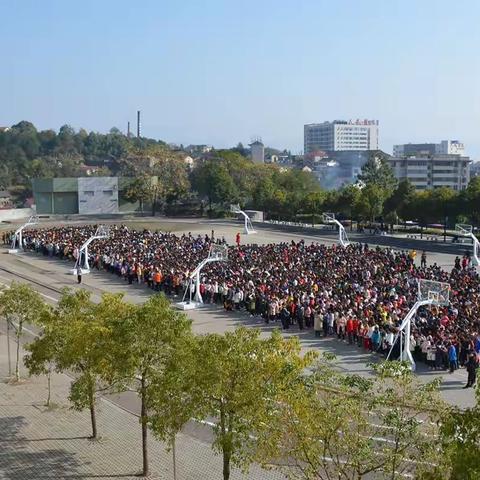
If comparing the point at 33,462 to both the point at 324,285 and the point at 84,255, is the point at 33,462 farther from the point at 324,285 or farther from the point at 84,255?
the point at 84,255

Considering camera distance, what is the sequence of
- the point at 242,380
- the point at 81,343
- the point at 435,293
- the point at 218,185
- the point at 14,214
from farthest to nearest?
1. the point at 14,214
2. the point at 218,185
3. the point at 435,293
4. the point at 81,343
5. the point at 242,380

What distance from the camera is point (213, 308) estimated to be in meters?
30.5

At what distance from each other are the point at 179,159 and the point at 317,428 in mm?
76187

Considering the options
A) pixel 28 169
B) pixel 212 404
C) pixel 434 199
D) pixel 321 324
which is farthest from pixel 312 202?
pixel 28 169

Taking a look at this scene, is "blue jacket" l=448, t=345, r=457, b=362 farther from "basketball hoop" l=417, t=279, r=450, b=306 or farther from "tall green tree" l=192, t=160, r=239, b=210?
"tall green tree" l=192, t=160, r=239, b=210

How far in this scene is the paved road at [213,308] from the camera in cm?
2043

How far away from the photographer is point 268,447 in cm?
1045

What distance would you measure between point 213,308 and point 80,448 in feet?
48.4

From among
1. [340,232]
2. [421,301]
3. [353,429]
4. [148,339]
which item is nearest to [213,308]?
[421,301]

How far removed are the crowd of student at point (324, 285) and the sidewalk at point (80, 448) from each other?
8458mm

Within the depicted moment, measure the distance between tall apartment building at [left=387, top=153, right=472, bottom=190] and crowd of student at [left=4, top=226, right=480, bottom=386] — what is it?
84.3 meters

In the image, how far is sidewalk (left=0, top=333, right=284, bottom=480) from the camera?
14742 mm

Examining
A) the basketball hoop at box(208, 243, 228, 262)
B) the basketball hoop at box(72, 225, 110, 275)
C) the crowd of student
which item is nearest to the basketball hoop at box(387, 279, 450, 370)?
the crowd of student

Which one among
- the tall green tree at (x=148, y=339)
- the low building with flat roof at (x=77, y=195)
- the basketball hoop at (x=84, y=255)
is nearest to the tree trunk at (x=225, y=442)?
the tall green tree at (x=148, y=339)
